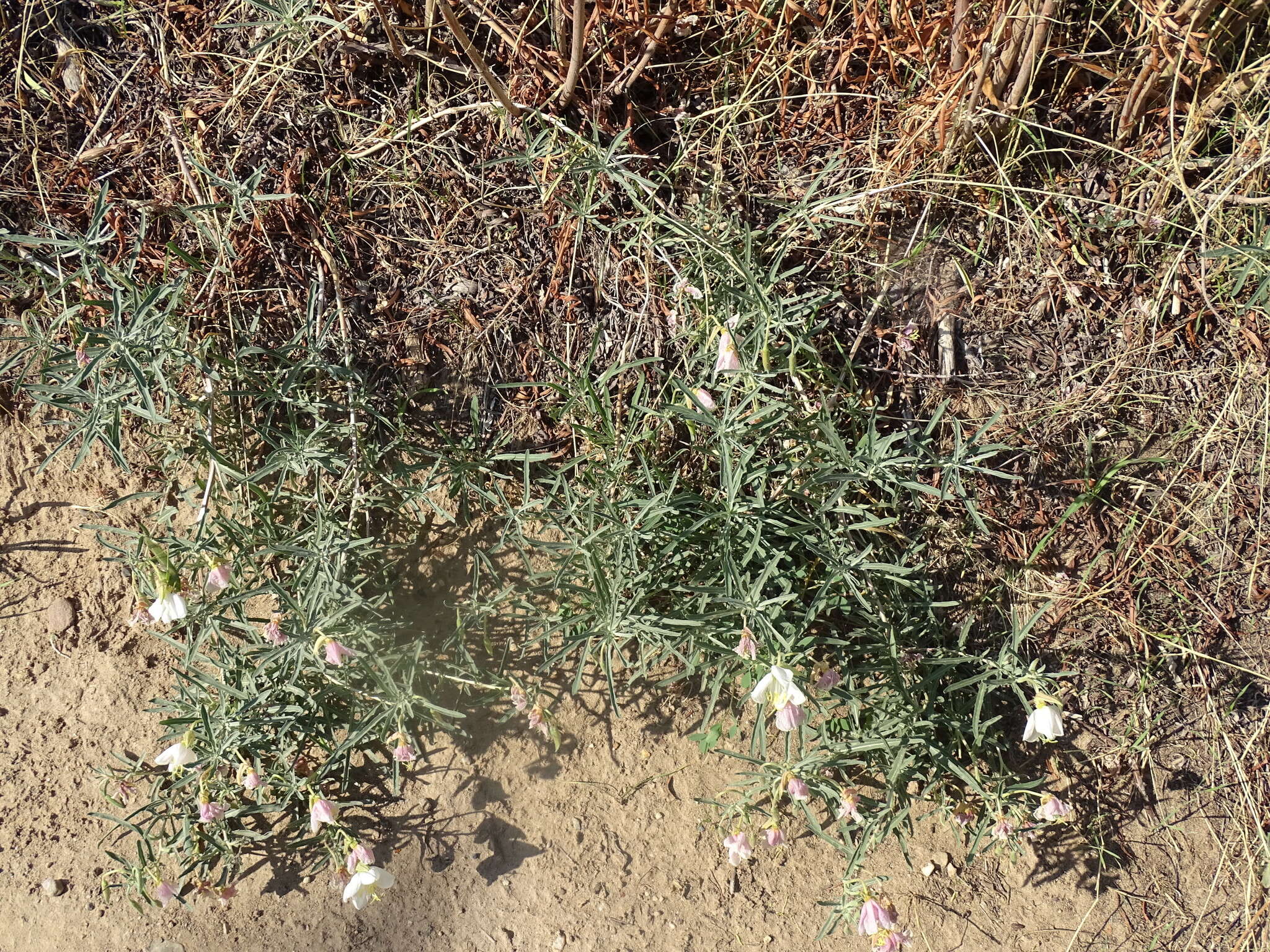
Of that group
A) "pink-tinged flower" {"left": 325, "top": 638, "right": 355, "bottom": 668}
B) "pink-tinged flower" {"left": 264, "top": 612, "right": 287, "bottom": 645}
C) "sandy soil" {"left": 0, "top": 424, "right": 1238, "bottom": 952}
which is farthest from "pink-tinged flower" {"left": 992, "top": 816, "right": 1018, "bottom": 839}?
"pink-tinged flower" {"left": 264, "top": 612, "right": 287, "bottom": 645}

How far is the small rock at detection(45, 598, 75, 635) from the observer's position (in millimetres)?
2707

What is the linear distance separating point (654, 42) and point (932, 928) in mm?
Result: 2572

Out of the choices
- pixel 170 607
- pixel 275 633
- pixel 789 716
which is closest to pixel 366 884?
Result: pixel 275 633

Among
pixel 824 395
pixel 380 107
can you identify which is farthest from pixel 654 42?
pixel 824 395

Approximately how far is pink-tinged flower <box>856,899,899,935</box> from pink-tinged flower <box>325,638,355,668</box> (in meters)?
1.37

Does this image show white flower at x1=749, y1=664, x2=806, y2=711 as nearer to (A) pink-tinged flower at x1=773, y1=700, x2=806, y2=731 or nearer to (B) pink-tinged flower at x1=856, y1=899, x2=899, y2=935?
(A) pink-tinged flower at x1=773, y1=700, x2=806, y2=731

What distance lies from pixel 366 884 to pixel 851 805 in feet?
3.94

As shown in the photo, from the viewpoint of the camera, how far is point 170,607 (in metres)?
2.14

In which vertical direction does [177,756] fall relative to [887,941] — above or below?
above

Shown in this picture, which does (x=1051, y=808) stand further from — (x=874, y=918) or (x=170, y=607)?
(x=170, y=607)

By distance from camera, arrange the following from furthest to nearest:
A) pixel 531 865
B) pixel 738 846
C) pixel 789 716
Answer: pixel 531 865 < pixel 738 846 < pixel 789 716

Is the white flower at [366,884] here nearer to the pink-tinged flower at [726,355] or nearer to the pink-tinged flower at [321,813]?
the pink-tinged flower at [321,813]

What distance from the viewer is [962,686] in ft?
8.11

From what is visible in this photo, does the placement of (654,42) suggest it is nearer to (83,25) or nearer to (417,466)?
(417,466)
